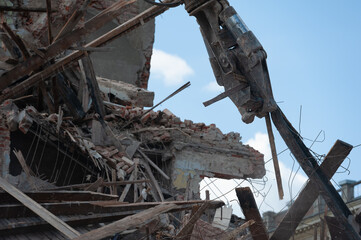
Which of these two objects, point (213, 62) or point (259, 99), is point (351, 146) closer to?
point (259, 99)

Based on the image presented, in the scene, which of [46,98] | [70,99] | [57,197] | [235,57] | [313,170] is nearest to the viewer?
[57,197]

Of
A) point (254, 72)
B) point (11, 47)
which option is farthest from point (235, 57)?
point (11, 47)

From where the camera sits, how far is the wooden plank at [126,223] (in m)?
5.58

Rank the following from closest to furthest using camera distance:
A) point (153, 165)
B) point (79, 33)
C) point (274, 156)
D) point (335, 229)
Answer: point (335, 229) → point (274, 156) → point (79, 33) → point (153, 165)

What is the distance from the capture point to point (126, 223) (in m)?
6.16

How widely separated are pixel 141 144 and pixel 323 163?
8735 millimetres

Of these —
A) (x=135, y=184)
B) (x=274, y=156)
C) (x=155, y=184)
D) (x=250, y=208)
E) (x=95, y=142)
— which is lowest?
(x=250, y=208)

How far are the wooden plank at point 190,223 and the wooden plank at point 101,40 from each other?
3.83m

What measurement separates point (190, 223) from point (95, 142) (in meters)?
7.41

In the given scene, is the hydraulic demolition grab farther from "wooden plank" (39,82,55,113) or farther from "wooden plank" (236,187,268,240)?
"wooden plank" (39,82,55,113)

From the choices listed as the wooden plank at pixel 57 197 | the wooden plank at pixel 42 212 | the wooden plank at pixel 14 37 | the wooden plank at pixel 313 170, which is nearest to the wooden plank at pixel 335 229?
the wooden plank at pixel 313 170

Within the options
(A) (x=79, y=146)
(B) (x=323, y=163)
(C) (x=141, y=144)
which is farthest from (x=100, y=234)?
(C) (x=141, y=144)

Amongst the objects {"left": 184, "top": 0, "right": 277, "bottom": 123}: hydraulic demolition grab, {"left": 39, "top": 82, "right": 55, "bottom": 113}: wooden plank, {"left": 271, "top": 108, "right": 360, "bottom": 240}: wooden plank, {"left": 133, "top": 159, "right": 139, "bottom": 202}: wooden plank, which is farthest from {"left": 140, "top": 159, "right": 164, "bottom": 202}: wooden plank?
{"left": 271, "top": 108, "right": 360, "bottom": 240}: wooden plank

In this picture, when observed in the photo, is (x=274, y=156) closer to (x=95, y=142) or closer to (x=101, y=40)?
(x=101, y=40)
